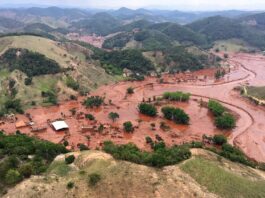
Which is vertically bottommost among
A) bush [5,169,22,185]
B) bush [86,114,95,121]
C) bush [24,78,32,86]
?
bush [86,114,95,121]

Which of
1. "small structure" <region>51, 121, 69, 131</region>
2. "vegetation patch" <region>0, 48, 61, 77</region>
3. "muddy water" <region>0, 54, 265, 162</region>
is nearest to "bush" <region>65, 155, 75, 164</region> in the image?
"muddy water" <region>0, 54, 265, 162</region>

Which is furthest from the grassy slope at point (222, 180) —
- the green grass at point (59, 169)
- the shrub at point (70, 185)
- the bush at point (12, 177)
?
the bush at point (12, 177)

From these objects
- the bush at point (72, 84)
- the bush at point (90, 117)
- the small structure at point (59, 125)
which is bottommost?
the bush at point (90, 117)

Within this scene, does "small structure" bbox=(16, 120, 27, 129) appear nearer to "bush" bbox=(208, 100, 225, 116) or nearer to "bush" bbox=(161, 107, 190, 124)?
"bush" bbox=(161, 107, 190, 124)

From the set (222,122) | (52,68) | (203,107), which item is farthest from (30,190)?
(52,68)

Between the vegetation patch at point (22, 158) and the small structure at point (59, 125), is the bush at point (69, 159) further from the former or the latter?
the small structure at point (59, 125)

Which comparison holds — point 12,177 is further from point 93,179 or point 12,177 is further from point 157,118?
point 157,118

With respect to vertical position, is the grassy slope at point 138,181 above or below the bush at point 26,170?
below
